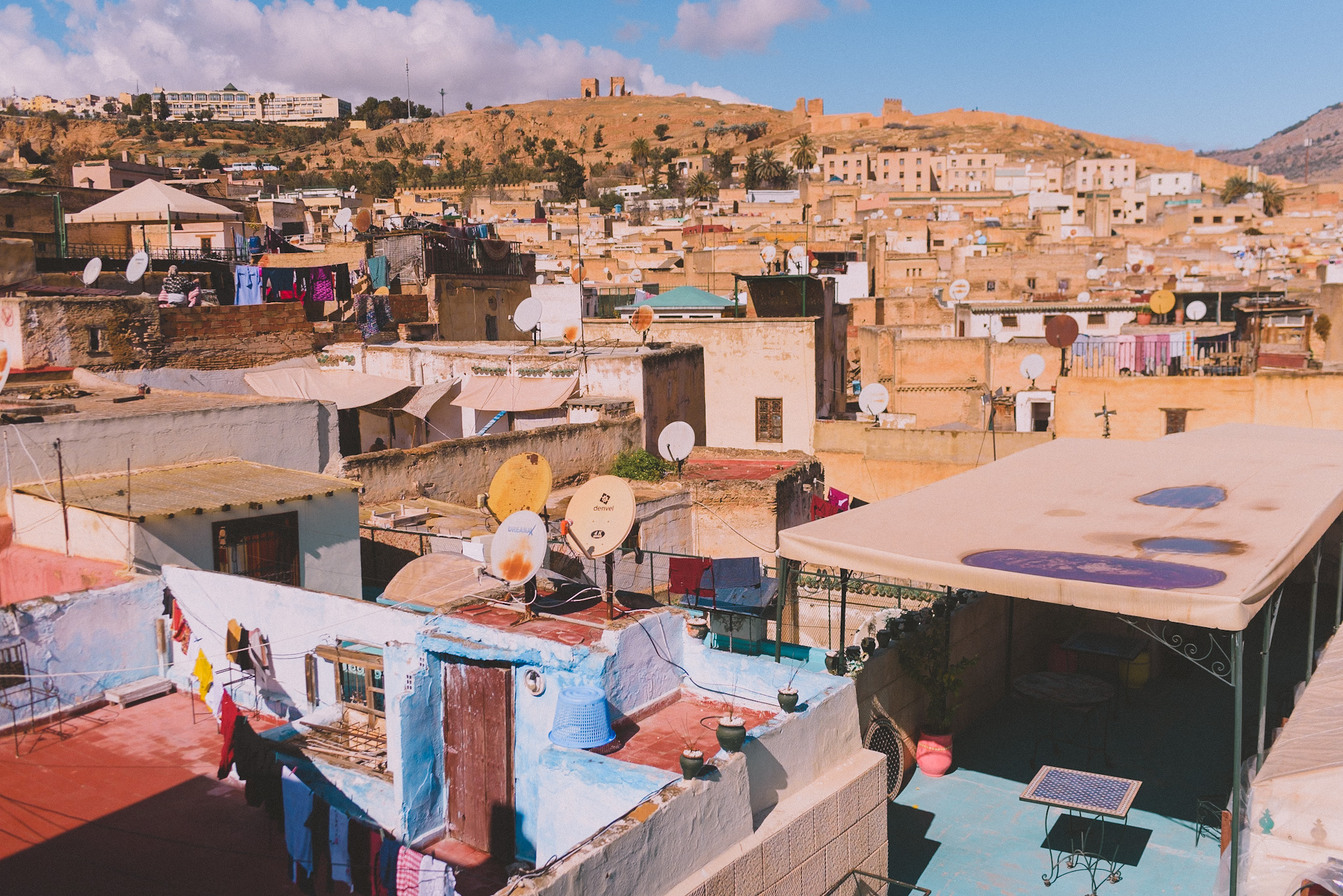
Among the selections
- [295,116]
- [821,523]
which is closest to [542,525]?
[821,523]

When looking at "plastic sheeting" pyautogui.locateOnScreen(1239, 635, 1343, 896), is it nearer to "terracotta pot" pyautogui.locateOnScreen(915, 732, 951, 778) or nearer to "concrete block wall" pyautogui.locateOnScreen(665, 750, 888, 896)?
"concrete block wall" pyautogui.locateOnScreen(665, 750, 888, 896)

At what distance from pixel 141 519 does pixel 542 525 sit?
15.1 feet

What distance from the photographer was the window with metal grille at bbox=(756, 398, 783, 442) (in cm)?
2312

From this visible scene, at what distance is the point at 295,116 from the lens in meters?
189

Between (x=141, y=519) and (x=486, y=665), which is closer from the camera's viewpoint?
(x=486, y=665)

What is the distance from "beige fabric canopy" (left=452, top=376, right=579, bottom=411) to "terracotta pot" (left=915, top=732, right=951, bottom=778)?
10.3 m

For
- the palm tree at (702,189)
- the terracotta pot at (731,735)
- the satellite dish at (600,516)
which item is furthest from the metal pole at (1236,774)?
the palm tree at (702,189)

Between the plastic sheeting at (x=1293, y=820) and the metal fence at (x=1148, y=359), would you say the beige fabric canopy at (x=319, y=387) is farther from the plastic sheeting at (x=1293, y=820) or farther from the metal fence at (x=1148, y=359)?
the plastic sheeting at (x=1293, y=820)

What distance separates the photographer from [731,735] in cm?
682

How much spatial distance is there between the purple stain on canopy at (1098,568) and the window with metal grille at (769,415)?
567 inches

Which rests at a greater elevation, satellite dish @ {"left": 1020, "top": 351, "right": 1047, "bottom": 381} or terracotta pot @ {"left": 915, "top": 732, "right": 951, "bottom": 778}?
satellite dish @ {"left": 1020, "top": 351, "right": 1047, "bottom": 381}

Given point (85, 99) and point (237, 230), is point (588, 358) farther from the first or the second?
point (85, 99)

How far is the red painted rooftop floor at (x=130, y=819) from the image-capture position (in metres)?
7.25

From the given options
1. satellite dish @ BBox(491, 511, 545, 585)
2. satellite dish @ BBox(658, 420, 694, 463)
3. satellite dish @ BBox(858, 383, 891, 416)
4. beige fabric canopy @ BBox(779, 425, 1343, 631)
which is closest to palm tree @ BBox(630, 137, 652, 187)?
satellite dish @ BBox(858, 383, 891, 416)
